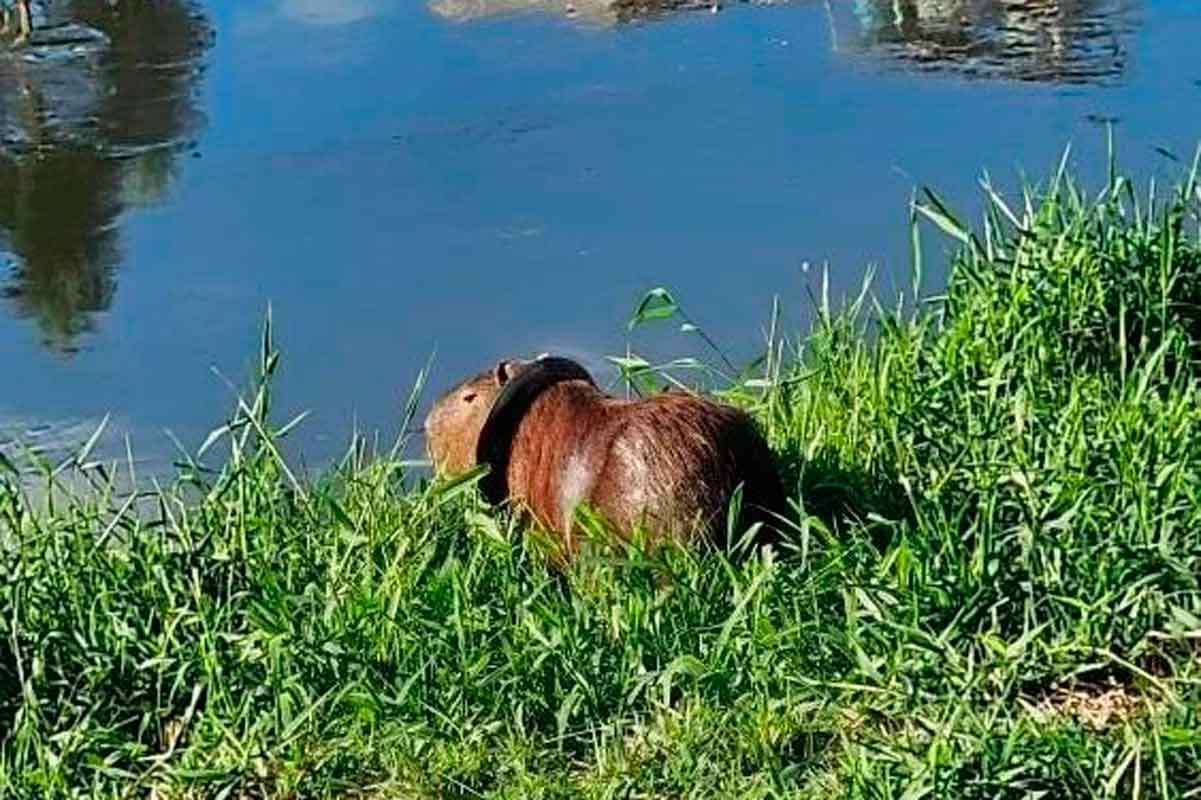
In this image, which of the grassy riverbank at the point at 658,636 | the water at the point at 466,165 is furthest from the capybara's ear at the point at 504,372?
the water at the point at 466,165

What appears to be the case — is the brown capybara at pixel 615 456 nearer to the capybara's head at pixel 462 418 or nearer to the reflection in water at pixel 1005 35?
the capybara's head at pixel 462 418

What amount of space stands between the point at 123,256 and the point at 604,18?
2.29 meters

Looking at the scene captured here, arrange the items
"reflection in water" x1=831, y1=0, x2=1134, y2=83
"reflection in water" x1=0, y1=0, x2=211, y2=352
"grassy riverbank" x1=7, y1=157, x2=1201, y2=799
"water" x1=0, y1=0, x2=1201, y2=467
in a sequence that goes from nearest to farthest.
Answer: "grassy riverbank" x1=7, y1=157, x2=1201, y2=799, "water" x1=0, y1=0, x2=1201, y2=467, "reflection in water" x1=0, y1=0, x2=211, y2=352, "reflection in water" x1=831, y1=0, x2=1134, y2=83

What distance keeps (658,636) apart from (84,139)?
3.63 metres

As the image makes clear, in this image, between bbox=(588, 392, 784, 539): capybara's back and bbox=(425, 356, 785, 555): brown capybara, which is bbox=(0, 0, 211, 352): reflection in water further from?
bbox=(588, 392, 784, 539): capybara's back

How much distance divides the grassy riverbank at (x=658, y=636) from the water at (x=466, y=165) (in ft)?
3.64

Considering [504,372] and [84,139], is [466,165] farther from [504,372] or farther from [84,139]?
[504,372]

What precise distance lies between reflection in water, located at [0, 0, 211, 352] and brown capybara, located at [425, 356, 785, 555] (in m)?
1.52

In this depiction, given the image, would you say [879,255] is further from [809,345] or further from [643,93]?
[643,93]

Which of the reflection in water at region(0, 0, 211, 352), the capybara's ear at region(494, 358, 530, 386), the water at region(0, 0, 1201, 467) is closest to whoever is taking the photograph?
the capybara's ear at region(494, 358, 530, 386)

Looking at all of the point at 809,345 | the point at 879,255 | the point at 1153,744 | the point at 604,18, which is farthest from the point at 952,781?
the point at 604,18

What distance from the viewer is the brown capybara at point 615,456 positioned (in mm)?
4043

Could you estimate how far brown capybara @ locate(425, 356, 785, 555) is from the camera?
4.04 meters

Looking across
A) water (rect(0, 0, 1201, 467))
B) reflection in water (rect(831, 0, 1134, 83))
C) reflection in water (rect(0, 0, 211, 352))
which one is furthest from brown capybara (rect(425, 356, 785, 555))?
reflection in water (rect(831, 0, 1134, 83))
